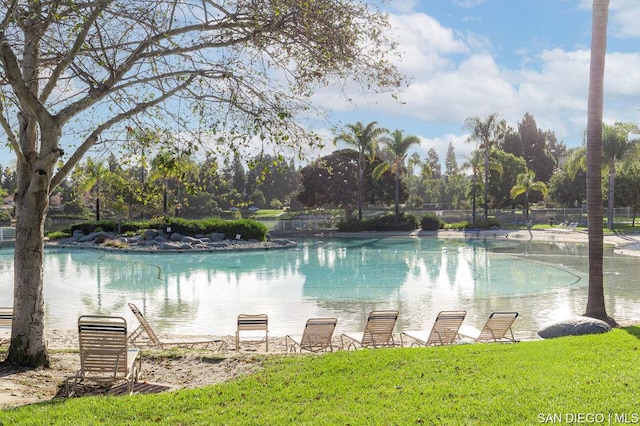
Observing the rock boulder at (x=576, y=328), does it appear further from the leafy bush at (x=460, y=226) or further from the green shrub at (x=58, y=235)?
the leafy bush at (x=460, y=226)

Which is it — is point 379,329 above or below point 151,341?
above

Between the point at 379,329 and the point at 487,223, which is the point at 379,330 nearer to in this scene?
the point at 379,329

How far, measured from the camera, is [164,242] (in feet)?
125

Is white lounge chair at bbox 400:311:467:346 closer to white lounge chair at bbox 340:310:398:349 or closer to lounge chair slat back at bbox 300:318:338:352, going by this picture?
white lounge chair at bbox 340:310:398:349

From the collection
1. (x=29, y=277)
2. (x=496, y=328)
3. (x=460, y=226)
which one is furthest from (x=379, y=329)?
(x=460, y=226)

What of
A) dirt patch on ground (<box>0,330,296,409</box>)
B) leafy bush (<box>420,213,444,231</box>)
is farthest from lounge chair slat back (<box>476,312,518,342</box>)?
leafy bush (<box>420,213,444,231</box>)

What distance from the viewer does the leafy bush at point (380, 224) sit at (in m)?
52.5

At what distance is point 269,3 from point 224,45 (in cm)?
96

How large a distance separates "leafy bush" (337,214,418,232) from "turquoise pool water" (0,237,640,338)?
16.1m

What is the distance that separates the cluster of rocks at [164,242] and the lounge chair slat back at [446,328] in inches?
1101

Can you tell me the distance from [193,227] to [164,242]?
3511 mm

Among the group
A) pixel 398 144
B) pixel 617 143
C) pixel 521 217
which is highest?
pixel 398 144

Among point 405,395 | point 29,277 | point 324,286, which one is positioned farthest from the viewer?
point 324,286

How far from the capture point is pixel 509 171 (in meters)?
69.5
